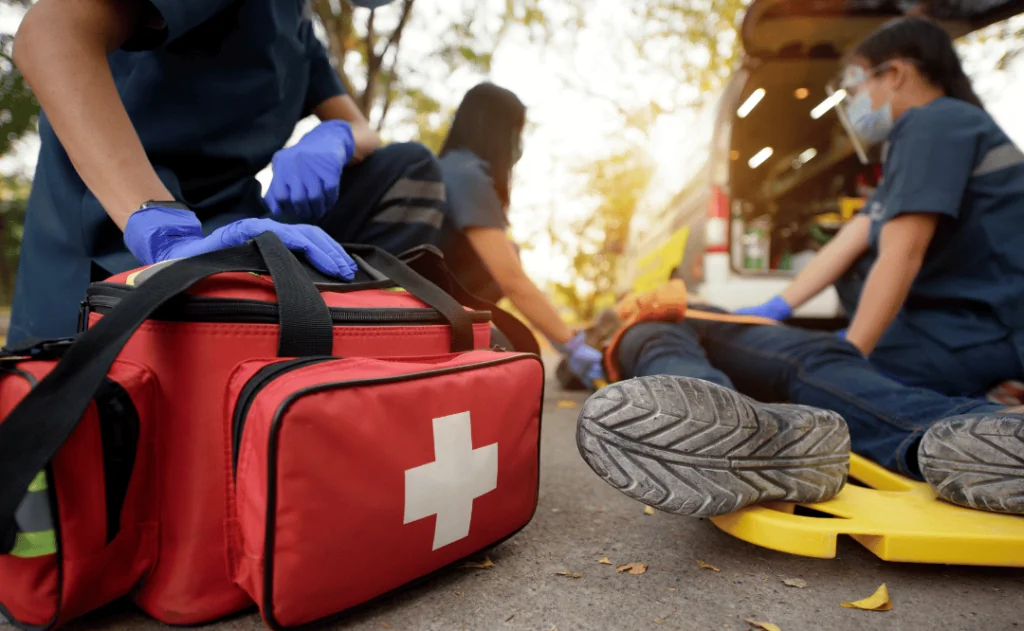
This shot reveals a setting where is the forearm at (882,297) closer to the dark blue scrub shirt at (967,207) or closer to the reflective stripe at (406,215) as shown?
the dark blue scrub shirt at (967,207)

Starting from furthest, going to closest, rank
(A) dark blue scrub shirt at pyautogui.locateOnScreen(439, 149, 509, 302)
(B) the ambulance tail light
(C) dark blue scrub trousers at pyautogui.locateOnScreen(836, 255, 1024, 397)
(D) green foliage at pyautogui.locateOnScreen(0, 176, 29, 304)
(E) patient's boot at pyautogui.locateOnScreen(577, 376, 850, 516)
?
(D) green foliage at pyautogui.locateOnScreen(0, 176, 29, 304)
(B) the ambulance tail light
(A) dark blue scrub shirt at pyautogui.locateOnScreen(439, 149, 509, 302)
(C) dark blue scrub trousers at pyautogui.locateOnScreen(836, 255, 1024, 397)
(E) patient's boot at pyautogui.locateOnScreen(577, 376, 850, 516)

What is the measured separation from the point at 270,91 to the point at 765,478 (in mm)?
1346

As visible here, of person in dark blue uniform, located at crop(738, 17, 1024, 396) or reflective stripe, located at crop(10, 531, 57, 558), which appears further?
person in dark blue uniform, located at crop(738, 17, 1024, 396)

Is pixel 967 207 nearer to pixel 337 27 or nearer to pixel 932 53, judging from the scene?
pixel 932 53

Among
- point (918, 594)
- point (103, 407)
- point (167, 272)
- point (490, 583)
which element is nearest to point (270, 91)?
point (167, 272)

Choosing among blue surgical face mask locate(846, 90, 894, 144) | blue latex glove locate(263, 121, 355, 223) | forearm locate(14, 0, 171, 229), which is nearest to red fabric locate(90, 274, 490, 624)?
forearm locate(14, 0, 171, 229)

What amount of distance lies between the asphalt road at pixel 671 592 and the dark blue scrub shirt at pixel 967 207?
90 centimetres

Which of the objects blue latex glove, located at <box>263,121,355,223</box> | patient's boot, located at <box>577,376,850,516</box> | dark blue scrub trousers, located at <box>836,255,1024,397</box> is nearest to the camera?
patient's boot, located at <box>577,376,850,516</box>

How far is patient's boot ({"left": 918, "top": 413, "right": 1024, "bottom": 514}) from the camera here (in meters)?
0.88

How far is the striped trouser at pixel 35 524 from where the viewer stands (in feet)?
2.05

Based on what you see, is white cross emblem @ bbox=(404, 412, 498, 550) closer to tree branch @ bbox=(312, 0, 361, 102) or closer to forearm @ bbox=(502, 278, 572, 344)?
forearm @ bbox=(502, 278, 572, 344)

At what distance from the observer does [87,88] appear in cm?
102

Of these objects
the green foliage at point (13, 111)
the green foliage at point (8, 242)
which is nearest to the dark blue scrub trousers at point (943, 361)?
the green foliage at point (13, 111)

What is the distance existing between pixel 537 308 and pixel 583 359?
30 centimetres
